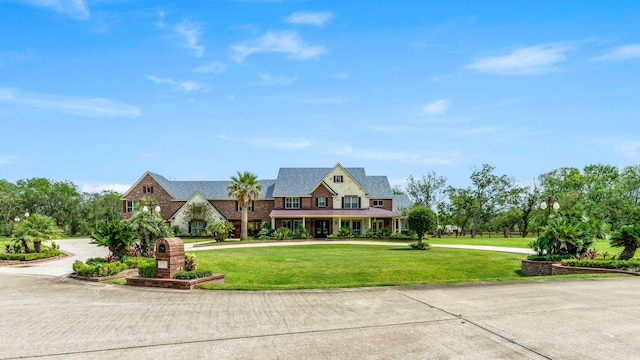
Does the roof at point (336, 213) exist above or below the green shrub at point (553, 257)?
above

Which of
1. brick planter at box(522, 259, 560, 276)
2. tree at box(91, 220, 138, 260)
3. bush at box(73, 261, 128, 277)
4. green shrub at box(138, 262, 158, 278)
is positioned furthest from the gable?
brick planter at box(522, 259, 560, 276)

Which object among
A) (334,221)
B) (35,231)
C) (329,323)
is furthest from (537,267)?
(334,221)

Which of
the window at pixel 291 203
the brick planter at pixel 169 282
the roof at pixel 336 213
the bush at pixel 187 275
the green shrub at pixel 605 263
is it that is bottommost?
the green shrub at pixel 605 263

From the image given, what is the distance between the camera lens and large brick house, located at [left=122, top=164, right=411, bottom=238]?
4956cm

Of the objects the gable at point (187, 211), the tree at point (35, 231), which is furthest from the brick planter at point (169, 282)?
the gable at point (187, 211)

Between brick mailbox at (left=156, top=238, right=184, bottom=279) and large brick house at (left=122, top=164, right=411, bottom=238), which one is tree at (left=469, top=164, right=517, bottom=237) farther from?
brick mailbox at (left=156, top=238, right=184, bottom=279)

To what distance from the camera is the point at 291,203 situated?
51312 millimetres

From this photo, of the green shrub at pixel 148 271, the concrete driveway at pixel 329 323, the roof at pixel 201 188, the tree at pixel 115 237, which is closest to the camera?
the concrete driveway at pixel 329 323

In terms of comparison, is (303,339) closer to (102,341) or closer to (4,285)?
(102,341)

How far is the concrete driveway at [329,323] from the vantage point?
22.8 feet

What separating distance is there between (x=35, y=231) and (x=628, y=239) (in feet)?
98.2

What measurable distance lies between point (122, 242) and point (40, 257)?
863cm

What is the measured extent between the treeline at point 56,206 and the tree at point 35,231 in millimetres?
45435

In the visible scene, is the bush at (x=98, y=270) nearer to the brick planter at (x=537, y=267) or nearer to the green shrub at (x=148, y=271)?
the green shrub at (x=148, y=271)
